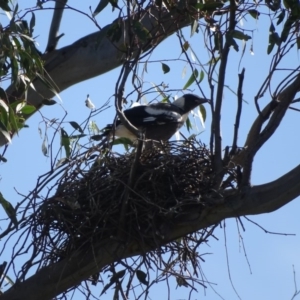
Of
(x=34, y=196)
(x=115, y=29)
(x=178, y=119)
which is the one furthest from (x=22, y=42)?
(x=178, y=119)

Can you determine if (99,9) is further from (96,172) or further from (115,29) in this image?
(96,172)

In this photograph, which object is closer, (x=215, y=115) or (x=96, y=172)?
(x=215, y=115)

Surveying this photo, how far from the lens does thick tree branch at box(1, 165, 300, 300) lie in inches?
153

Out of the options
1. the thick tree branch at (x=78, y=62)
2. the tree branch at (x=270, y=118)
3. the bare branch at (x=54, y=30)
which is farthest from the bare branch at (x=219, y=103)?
the bare branch at (x=54, y=30)

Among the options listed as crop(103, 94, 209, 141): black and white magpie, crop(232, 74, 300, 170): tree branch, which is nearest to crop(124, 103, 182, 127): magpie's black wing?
crop(103, 94, 209, 141): black and white magpie

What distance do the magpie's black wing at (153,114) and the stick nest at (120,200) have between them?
1409 millimetres

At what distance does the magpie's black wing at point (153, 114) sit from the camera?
6.04 metres

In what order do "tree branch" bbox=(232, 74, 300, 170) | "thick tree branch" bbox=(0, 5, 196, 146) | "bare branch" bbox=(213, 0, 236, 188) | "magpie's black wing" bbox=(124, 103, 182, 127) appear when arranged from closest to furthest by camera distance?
"tree branch" bbox=(232, 74, 300, 170), "bare branch" bbox=(213, 0, 236, 188), "thick tree branch" bbox=(0, 5, 196, 146), "magpie's black wing" bbox=(124, 103, 182, 127)

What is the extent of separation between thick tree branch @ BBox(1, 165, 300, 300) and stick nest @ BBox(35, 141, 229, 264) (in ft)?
0.17

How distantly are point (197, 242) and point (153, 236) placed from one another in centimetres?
24

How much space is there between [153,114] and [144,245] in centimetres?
207

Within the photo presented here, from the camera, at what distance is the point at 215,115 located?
4008 millimetres

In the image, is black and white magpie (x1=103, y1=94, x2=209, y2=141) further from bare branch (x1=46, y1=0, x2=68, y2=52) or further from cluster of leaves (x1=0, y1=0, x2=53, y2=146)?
cluster of leaves (x1=0, y1=0, x2=53, y2=146)

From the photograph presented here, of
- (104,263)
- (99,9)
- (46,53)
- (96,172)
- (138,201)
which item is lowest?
(104,263)
